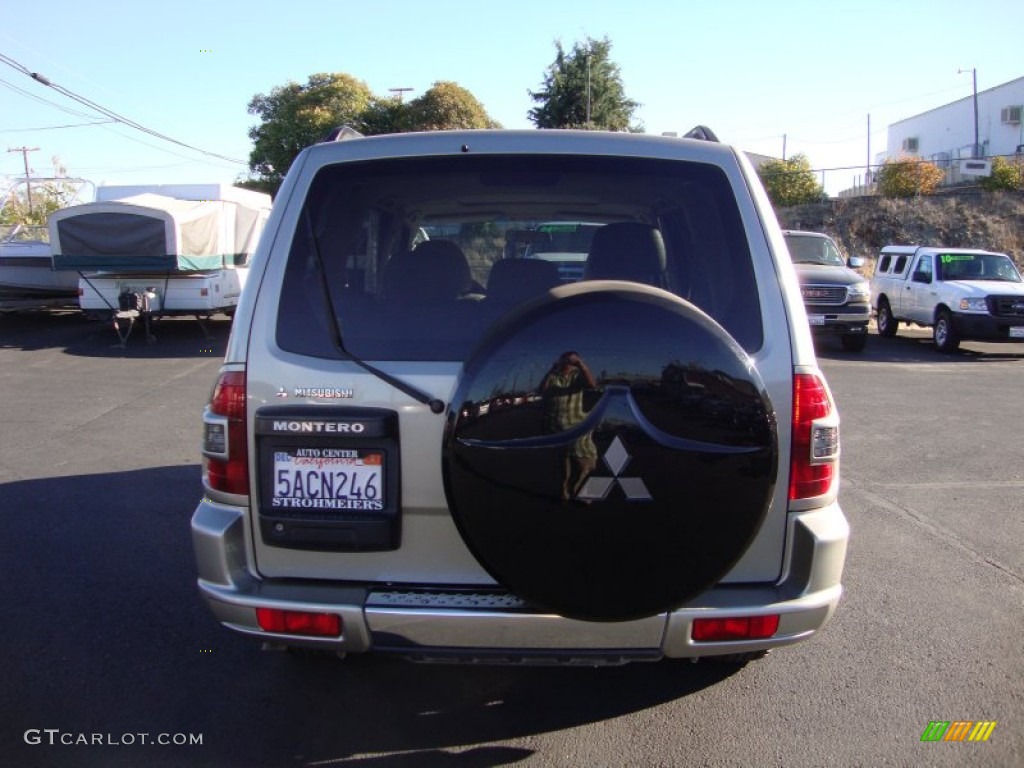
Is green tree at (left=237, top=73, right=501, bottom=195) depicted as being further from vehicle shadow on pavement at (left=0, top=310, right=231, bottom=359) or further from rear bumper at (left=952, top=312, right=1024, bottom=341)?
rear bumper at (left=952, top=312, right=1024, bottom=341)

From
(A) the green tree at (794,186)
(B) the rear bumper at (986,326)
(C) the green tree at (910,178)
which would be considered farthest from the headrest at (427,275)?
(C) the green tree at (910,178)

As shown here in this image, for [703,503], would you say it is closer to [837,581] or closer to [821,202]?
[837,581]

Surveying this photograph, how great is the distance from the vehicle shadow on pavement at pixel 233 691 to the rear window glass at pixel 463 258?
4.75 ft

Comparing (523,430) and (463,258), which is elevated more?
(463,258)

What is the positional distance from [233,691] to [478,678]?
3.25ft

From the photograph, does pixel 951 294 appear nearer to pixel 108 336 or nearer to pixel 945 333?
pixel 945 333

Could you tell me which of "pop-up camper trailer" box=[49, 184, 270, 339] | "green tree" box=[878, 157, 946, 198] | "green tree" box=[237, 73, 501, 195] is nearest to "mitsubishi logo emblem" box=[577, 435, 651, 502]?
"pop-up camper trailer" box=[49, 184, 270, 339]

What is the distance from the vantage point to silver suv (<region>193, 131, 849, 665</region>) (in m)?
2.29

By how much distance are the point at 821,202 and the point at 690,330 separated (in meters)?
34.6

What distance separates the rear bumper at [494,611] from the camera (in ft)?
8.22

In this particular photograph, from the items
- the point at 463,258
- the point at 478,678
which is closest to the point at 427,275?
the point at 463,258

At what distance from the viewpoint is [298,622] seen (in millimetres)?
2600

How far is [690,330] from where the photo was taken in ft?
7.64

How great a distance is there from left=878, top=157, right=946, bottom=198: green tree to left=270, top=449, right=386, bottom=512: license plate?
3484 cm
